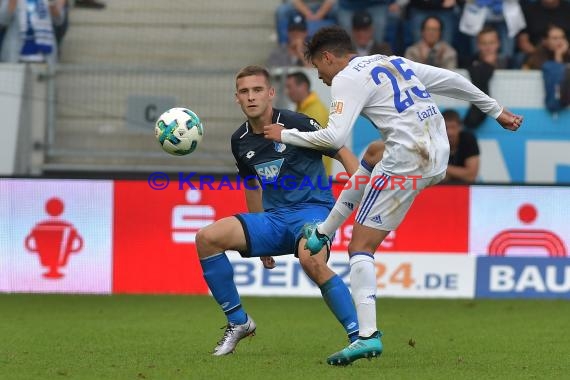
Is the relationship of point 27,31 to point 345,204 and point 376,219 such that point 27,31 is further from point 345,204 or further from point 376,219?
point 376,219

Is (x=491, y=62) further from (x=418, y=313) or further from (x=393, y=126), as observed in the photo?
(x=393, y=126)

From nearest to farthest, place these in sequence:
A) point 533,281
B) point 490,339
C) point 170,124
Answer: point 170,124
point 490,339
point 533,281

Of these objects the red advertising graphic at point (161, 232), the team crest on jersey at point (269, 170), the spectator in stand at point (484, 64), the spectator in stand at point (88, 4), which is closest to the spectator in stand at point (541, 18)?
the spectator in stand at point (484, 64)

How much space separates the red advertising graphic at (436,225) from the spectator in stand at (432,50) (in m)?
2.26

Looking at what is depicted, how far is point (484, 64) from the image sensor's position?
1375cm

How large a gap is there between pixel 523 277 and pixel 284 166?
489 centimetres

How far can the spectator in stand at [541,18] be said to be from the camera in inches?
596

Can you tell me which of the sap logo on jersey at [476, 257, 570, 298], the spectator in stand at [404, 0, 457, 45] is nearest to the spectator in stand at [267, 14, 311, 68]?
the spectator in stand at [404, 0, 457, 45]

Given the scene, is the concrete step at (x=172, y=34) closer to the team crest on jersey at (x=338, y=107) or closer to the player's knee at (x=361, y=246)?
the player's knee at (x=361, y=246)

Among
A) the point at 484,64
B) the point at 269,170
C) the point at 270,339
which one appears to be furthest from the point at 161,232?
the point at 269,170

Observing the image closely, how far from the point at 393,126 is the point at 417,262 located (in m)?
5.21

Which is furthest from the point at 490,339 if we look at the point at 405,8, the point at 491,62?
the point at 405,8

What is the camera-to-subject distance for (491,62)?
14.0 metres

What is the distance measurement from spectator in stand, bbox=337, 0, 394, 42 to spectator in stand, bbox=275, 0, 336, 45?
0.19 m
